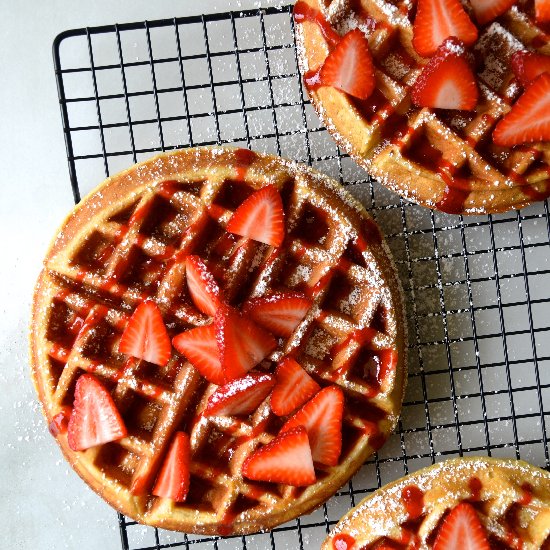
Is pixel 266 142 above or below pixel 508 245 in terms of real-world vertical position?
above

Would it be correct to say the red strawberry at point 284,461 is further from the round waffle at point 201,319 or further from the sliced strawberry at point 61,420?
the sliced strawberry at point 61,420

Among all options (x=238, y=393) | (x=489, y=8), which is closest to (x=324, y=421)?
(x=238, y=393)

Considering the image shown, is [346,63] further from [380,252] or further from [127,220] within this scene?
[127,220]

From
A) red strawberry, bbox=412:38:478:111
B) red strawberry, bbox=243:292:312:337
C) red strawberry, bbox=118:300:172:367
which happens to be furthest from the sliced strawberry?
red strawberry, bbox=412:38:478:111

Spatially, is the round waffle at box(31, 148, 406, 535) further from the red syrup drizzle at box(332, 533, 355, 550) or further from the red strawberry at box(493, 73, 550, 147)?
the red strawberry at box(493, 73, 550, 147)

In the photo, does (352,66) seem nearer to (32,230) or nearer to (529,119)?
(529,119)

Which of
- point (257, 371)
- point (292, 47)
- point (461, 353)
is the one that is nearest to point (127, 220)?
point (257, 371)
